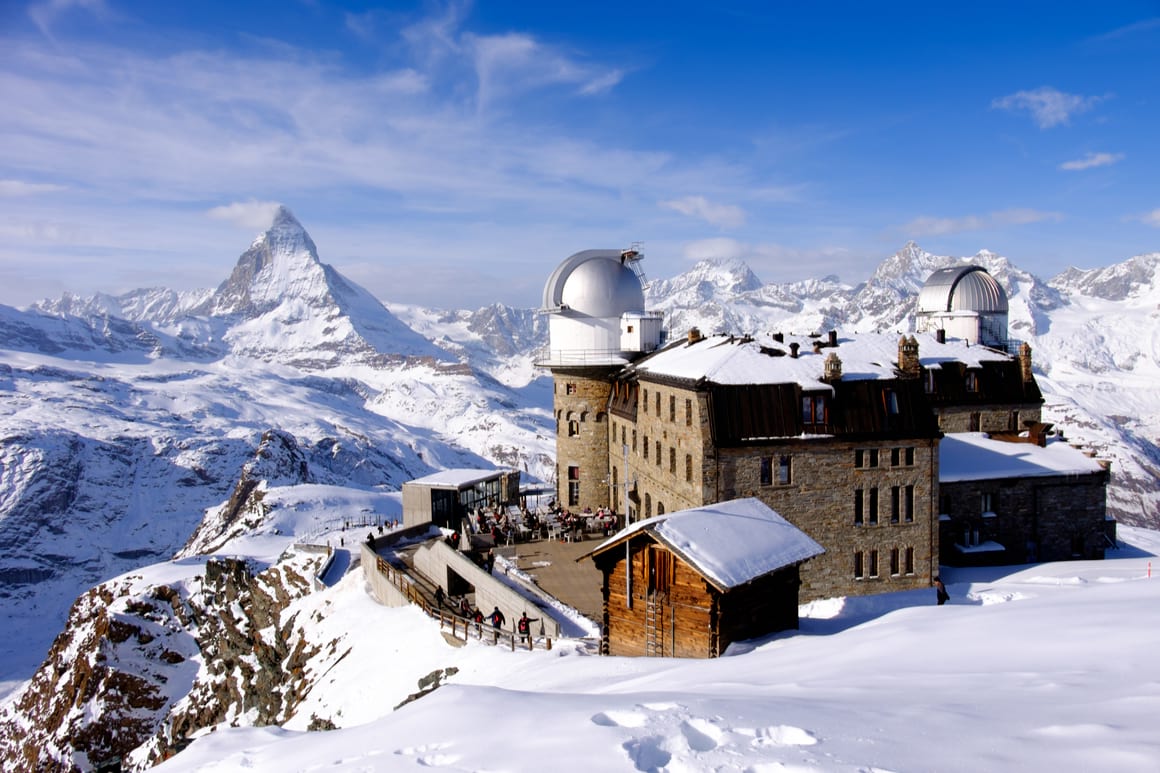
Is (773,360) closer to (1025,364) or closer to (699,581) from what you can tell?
(699,581)

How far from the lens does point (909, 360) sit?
34.1m

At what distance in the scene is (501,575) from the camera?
34.3 m

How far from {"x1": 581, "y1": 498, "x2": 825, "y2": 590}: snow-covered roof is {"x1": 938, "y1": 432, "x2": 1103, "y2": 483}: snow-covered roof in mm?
15836

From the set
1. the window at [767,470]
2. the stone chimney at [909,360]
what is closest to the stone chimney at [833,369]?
the stone chimney at [909,360]

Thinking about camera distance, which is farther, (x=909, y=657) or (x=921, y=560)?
(x=921, y=560)

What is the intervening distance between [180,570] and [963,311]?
6332cm

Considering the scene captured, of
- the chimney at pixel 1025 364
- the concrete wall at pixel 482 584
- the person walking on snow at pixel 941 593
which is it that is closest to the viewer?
the concrete wall at pixel 482 584

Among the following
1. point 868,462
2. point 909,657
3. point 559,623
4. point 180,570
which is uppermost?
point 868,462

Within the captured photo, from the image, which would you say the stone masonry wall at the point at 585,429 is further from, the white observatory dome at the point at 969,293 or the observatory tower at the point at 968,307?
the white observatory dome at the point at 969,293

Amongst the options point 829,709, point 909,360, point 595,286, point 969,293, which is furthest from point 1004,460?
point 829,709

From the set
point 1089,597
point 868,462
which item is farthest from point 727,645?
point 868,462

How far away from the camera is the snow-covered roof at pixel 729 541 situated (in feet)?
70.3

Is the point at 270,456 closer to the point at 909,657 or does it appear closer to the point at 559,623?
the point at 559,623

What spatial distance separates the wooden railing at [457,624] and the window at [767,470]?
1072cm
